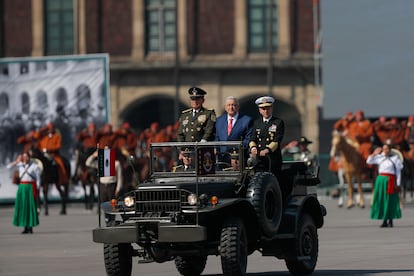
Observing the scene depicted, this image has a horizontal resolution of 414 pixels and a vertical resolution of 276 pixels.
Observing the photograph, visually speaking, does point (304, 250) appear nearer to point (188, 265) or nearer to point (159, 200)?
point (188, 265)

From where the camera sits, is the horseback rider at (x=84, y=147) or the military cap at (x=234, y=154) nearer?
the military cap at (x=234, y=154)

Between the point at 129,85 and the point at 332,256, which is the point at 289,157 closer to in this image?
the point at 332,256

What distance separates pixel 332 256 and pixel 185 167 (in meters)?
4.66

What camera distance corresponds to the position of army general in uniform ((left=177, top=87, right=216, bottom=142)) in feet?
63.3

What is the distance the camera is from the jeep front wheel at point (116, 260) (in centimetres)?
1764

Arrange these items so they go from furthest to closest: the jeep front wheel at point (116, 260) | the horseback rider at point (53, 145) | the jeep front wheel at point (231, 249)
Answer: the horseback rider at point (53, 145) → the jeep front wheel at point (116, 260) → the jeep front wheel at point (231, 249)

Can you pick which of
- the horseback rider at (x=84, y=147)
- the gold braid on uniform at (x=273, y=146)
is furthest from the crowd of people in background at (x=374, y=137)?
the gold braid on uniform at (x=273, y=146)

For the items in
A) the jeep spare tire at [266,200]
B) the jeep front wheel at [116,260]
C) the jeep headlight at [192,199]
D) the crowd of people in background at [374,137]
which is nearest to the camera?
the jeep headlight at [192,199]

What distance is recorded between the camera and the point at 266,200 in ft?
58.7

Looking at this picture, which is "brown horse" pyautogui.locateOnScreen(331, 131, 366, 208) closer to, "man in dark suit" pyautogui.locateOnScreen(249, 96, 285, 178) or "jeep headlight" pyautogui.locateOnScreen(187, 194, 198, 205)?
"man in dark suit" pyautogui.locateOnScreen(249, 96, 285, 178)

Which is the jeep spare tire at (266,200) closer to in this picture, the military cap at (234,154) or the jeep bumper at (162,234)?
the military cap at (234,154)

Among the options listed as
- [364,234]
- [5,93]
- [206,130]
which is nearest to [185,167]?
[206,130]

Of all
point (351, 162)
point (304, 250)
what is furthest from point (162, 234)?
point (351, 162)

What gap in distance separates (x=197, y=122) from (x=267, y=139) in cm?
94
